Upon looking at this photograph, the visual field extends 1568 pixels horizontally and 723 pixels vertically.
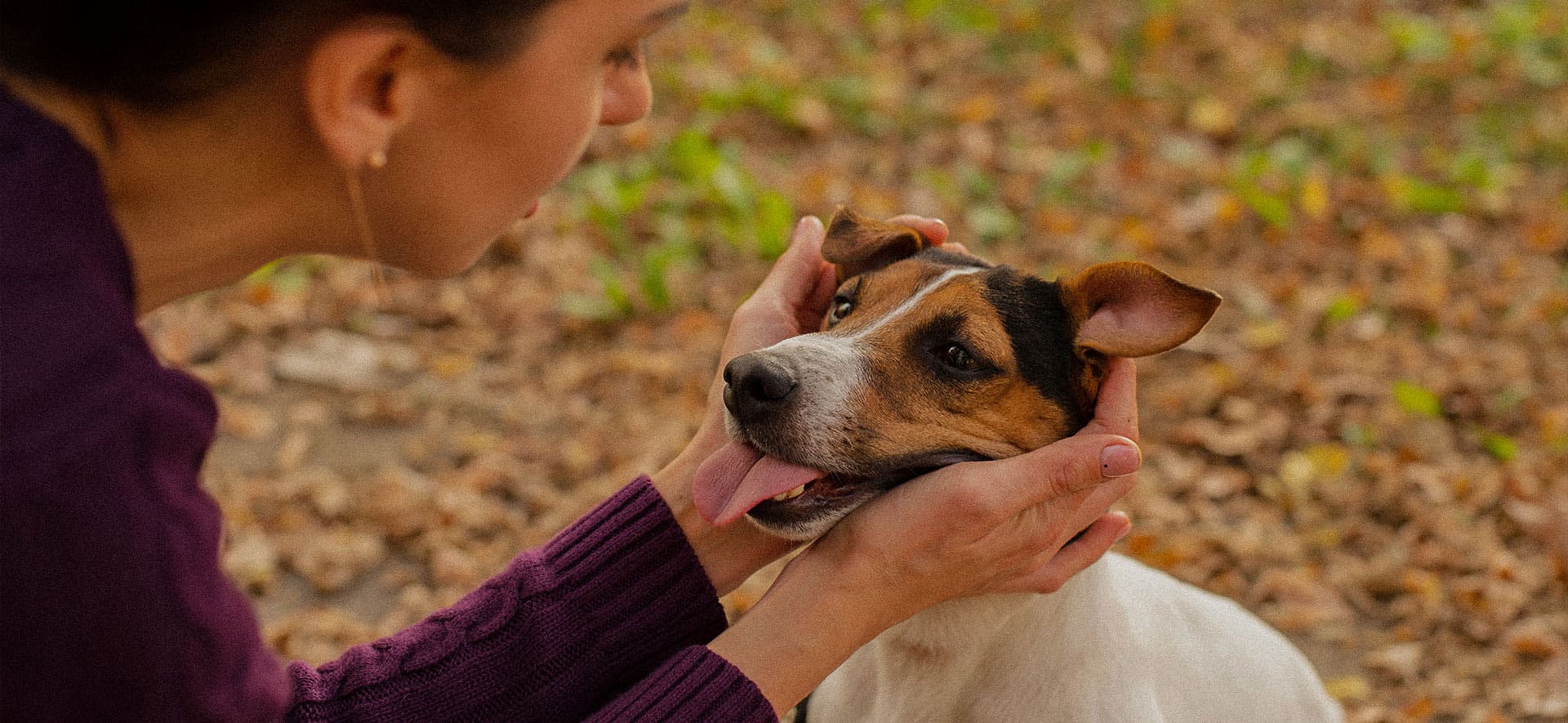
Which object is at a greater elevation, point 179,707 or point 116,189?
Result: point 116,189

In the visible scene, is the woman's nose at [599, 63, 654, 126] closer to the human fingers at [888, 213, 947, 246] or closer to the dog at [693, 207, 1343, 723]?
the dog at [693, 207, 1343, 723]

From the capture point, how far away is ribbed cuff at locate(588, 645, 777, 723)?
2.48m

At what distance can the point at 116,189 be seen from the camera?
1800mm

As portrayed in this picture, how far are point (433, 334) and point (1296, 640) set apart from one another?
393 cm

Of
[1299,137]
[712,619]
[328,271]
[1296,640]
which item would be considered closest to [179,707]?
[712,619]

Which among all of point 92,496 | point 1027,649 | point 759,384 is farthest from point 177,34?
point 1027,649

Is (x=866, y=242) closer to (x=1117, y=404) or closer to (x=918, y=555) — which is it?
(x=1117, y=404)

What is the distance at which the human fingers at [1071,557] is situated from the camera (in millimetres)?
2668

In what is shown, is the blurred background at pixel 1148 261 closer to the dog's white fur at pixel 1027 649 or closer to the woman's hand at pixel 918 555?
the dog's white fur at pixel 1027 649

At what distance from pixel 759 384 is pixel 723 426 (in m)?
0.49

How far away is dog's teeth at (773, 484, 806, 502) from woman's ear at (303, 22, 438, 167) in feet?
3.66

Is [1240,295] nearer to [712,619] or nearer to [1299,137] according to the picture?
[1299,137]

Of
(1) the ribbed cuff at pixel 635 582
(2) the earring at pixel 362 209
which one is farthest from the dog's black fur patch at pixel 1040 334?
(2) the earring at pixel 362 209

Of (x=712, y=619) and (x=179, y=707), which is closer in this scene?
(x=179, y=707)
